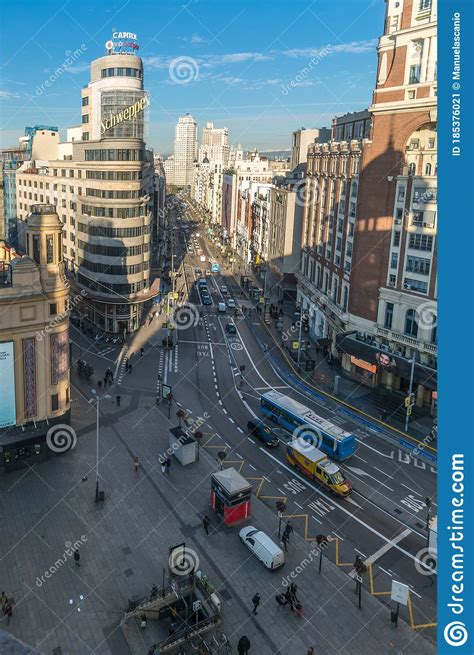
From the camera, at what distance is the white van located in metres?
28.1

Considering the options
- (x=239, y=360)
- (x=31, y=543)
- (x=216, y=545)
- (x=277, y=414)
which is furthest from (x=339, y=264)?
(x=31, y=543)

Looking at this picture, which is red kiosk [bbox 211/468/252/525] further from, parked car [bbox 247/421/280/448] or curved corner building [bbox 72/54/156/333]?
curved corner building [bbox 72/54/156/333]

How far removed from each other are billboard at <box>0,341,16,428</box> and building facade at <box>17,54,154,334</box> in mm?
30322

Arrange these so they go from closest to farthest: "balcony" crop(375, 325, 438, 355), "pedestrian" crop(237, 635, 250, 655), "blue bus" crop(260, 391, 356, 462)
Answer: "pedestrian" crop(237, 635, 250, 655)
"blue bus" crop(260, 391, 356, 462)
"balcony" crop(375, 325, 438, 355)

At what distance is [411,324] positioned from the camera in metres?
51.0

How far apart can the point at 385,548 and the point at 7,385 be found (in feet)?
84.2

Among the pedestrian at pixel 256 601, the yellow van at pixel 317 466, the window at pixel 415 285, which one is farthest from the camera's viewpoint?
the window at pixel 415 285

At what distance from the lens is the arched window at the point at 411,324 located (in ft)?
166

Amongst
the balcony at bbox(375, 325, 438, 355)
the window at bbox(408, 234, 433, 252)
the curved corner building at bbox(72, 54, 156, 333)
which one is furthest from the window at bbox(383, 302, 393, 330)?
the curved corner building at bbox(72, 54, 156, 333)

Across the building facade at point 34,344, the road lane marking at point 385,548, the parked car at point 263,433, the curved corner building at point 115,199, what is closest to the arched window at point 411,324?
the parked car at point 263,433

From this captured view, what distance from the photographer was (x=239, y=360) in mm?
62188

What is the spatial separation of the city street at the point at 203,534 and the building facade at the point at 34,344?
2.43 metres

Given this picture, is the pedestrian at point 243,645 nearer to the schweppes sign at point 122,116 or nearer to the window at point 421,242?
the window at point 421,242

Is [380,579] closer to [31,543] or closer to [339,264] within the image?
[31,543]
